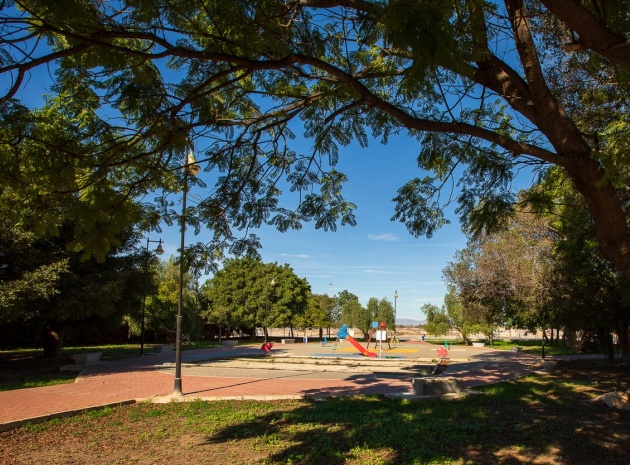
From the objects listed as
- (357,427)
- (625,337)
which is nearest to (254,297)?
(625,337)

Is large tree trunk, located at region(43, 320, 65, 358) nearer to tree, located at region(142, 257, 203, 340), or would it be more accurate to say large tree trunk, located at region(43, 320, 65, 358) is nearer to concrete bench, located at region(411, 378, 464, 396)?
tree, located at region(142, 257, 203, 340)

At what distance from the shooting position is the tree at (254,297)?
4822 centimetres

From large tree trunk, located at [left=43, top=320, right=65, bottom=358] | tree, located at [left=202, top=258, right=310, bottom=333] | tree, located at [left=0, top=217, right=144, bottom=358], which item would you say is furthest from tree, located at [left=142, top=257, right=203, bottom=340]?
tree, located at [left=0, top=217, right=144, bottom=358]

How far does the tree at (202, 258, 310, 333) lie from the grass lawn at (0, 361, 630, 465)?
37.9 metres

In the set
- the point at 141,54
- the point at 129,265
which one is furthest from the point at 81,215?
the point at 129,265

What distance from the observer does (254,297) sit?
48.8 metres

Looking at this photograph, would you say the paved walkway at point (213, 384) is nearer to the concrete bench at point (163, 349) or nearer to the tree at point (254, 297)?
the concrete bench at point (163, 349)

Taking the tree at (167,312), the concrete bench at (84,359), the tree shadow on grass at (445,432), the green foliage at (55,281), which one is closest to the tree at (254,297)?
the tree at (167,312)

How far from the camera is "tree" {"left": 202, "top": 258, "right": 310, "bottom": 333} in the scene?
4822 centimetres

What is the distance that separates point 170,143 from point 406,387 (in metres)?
9.91

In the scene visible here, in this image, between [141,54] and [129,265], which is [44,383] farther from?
[141,54]

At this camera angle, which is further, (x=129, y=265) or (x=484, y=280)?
(x=484, y=280)

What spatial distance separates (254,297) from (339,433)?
42675 mm

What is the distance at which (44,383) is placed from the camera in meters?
13.9
